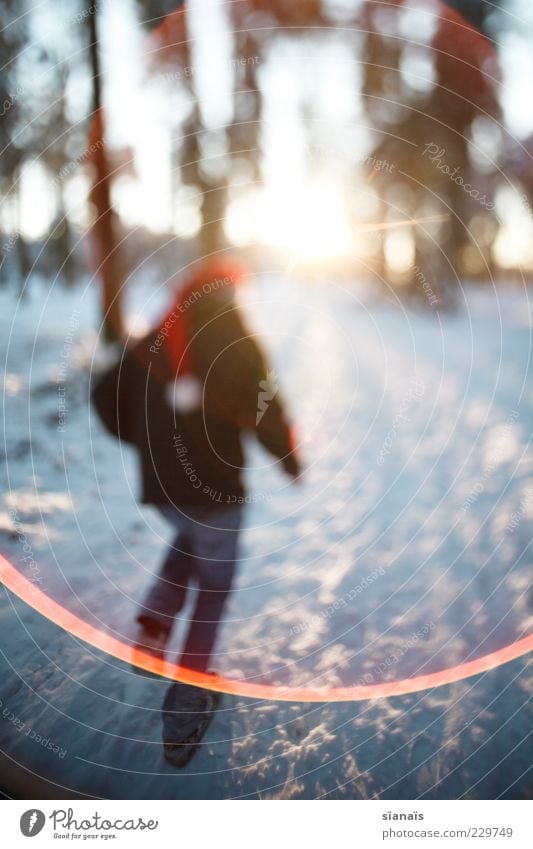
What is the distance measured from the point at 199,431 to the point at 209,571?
0.39 metres

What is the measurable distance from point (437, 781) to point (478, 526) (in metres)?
1.52

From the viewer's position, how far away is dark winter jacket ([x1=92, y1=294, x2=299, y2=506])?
1.57 meters

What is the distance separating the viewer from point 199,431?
1.68m

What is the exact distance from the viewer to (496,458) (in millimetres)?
3828


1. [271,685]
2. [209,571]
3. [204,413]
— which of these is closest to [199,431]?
[204,413]

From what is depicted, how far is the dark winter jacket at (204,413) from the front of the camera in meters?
1.57

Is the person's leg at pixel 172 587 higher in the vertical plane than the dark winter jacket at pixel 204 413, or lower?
lower
